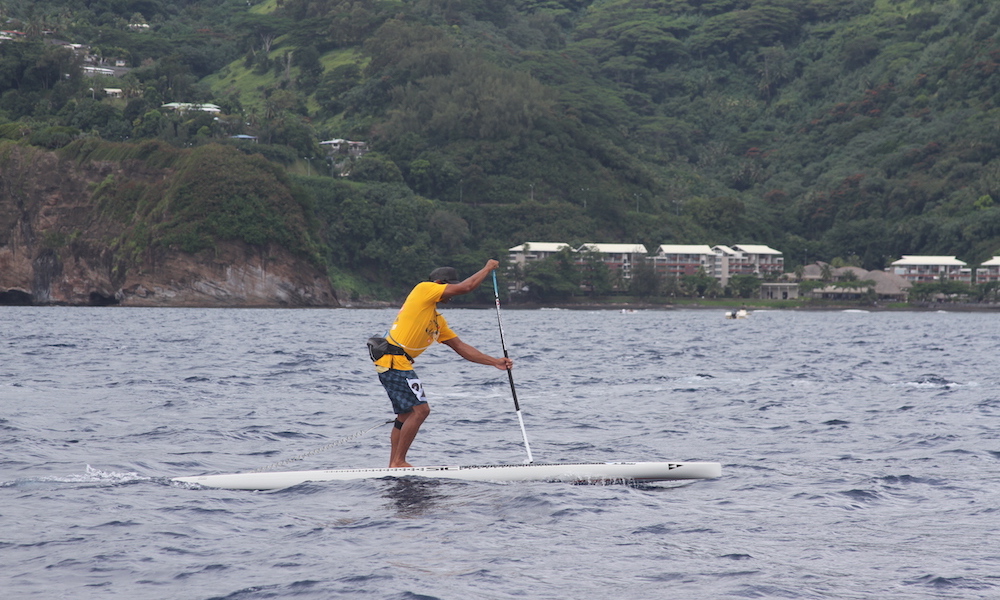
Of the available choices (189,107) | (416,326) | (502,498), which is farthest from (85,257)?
(502,498)

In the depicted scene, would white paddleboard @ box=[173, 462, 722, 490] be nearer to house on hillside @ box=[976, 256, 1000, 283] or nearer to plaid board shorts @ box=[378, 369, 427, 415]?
plaid board shorts @ box=[378, 369, 427, 415]

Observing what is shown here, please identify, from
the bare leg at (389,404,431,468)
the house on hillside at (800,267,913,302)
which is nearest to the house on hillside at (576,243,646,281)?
the house on hillside at (800,267,913,302)

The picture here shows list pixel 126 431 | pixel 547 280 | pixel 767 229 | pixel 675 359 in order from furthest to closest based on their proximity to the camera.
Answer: pixel 767 229
pixel 547 280
pixel 675 359
pixel 126 431

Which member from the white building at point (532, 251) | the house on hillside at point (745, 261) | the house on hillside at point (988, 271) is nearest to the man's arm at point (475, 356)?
Result: the white building at point (532, 251)

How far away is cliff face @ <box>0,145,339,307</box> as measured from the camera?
120625 mm

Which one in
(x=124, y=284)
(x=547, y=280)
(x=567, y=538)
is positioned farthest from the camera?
(x=547, y=280)

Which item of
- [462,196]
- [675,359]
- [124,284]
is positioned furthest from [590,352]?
[462,196]

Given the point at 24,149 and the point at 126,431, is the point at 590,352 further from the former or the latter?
the point at 24,149

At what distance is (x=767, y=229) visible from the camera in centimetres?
18512

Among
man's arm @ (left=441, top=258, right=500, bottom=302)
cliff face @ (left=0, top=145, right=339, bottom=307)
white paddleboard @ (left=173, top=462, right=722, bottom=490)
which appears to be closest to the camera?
man's arm @ (left=441, top=258, right=500, bottom=302)

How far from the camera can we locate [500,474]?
12.1m

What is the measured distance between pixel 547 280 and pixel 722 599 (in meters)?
140

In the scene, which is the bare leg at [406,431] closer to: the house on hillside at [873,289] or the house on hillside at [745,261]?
the house on hillside at [873,289]

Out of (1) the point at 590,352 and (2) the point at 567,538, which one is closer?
(2) the point at 567,538
